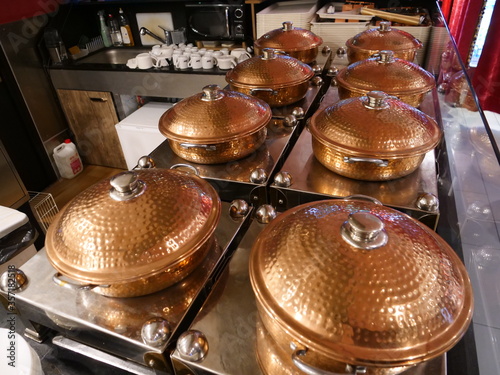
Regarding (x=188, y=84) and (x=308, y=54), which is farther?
(x=188, y=84)

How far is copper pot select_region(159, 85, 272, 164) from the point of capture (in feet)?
4.57

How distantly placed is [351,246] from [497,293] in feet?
2.84

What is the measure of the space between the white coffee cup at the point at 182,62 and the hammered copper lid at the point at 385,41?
1.61 metres

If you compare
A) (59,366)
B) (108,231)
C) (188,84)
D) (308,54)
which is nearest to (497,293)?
(108,231)

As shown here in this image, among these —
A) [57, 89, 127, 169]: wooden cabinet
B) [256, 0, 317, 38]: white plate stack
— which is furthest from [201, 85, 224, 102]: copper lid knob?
[57, 89, 127, 169]: wooden cabinet

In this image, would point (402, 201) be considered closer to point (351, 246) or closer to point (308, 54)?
point (351, 246)

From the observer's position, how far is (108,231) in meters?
0.87

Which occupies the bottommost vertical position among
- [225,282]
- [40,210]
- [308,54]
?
[40,210]

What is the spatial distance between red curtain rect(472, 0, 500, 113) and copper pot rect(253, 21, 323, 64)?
80.1 inches

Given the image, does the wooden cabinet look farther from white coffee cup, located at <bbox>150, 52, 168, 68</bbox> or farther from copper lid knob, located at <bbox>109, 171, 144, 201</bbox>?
copper lid knob, located at <bbox>109, 171, 144, 201</bbox>

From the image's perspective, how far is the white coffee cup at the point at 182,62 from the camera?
3230 mm

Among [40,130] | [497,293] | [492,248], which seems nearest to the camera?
[497,293]

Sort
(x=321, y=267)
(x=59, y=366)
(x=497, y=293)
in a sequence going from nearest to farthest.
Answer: (x=321, y=267)
(x=59, y=366)
(x=497, y=293)

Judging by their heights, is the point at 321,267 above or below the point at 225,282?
above
